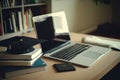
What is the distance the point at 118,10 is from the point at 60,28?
385cm

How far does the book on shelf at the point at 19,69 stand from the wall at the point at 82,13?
2429mm

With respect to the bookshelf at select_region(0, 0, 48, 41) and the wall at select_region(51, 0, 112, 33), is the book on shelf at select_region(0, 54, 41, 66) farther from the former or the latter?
the wall at select_region(51, 0, 112, 33)

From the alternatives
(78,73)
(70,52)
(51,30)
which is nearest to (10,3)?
(51,30)

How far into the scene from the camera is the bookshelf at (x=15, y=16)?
2.85 meters

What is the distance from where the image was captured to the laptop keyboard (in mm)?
1401

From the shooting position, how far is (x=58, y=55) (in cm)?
142

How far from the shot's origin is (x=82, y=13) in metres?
4.44

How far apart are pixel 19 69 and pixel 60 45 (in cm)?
55

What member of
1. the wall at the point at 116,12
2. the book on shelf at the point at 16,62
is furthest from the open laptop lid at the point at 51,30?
the wall at the point at 116,12

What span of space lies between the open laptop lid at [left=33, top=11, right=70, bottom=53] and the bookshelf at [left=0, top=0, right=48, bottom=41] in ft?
4.49

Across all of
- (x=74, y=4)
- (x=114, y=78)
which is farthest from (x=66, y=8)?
(x=114, y=78)

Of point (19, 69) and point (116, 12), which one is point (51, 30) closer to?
point (19, 69)

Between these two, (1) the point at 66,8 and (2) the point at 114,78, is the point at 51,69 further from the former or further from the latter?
(1) the point at 66,8

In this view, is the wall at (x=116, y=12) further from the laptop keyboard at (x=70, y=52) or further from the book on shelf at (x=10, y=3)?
the laptop keyboard at (x=70, y=52)
